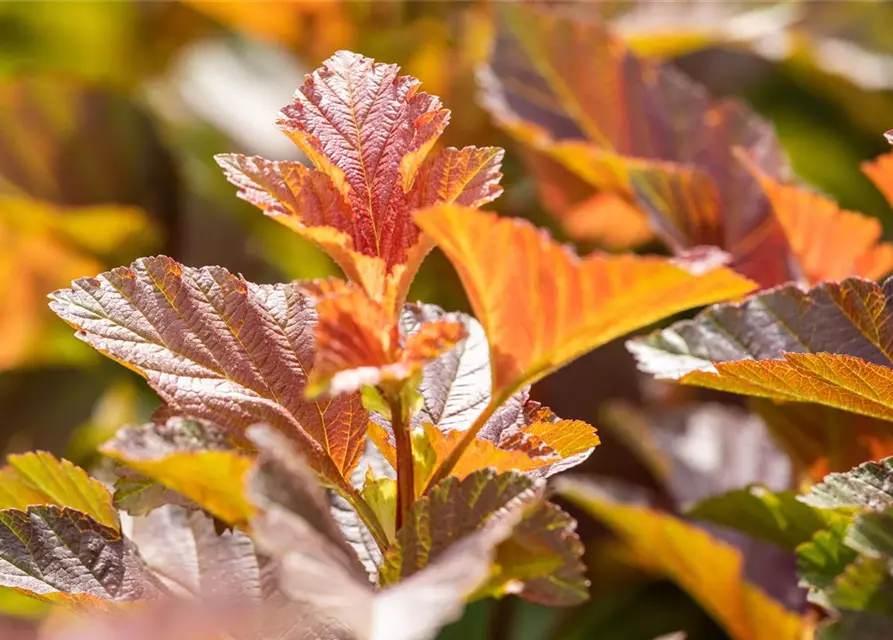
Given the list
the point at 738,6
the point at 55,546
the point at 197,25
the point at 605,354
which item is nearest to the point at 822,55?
the point at 738,6

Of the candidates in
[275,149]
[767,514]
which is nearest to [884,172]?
[767,514]

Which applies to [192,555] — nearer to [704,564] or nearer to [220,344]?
[220,344]

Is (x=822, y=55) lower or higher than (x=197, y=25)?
lower

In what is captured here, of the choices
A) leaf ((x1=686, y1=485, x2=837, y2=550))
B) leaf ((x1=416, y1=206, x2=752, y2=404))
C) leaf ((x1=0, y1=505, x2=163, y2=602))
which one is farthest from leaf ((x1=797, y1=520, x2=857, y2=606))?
leaf ((x1=0, y1=505, x2=163, y2=602))

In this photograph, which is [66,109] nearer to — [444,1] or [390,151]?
[444,1]

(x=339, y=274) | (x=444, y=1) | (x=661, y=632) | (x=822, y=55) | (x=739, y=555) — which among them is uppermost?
(x=444, y=1)

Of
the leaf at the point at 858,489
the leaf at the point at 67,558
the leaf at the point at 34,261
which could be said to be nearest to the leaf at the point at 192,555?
the leaf at the point at 67,558

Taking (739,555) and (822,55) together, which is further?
(822,55)
